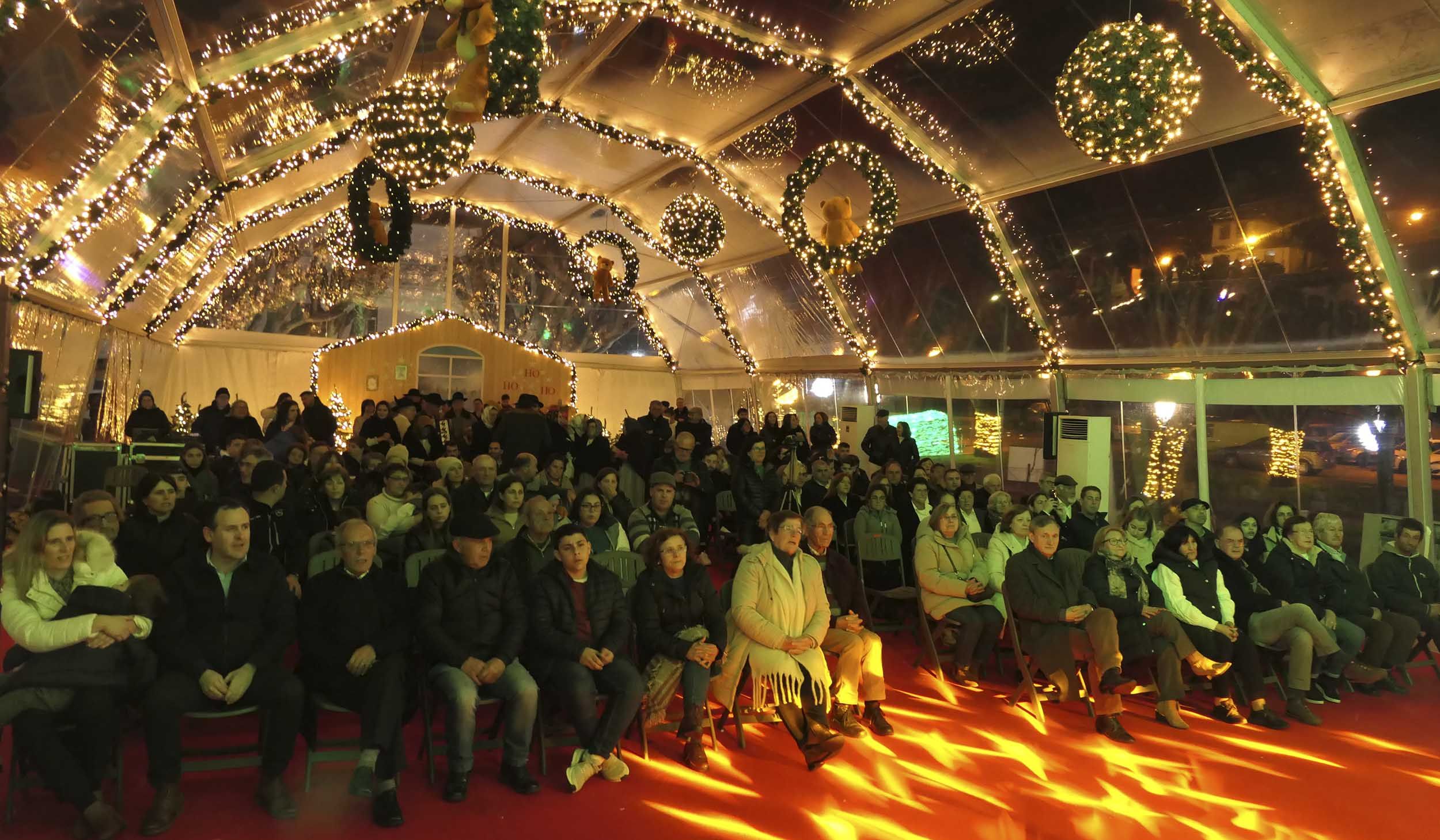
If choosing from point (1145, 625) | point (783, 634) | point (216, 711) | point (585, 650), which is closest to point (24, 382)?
point (216, 711)

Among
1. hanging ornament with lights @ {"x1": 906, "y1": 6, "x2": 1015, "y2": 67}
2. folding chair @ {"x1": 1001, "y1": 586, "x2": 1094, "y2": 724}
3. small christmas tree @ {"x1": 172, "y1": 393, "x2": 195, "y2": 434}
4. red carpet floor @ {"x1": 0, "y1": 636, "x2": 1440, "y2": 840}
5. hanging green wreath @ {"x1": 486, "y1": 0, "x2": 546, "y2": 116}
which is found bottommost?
red carpet floor @ {"x1": 0, "y1": 636, "x2": 1440, "y2": 840}

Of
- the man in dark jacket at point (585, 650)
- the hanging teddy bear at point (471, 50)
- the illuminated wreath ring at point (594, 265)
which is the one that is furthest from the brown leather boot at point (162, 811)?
the illuminated wreath ring at point (594, 265)

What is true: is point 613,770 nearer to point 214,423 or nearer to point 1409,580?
point 1409,580

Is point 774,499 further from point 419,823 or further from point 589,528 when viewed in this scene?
point 419,823

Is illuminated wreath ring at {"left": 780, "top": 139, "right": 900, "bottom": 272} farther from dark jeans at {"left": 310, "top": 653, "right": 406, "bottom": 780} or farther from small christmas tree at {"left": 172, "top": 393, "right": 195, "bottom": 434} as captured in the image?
small christmas tree at {"left": 172, "top": 393, "right": 195, "bottom": 434}

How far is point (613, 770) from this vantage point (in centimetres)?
418

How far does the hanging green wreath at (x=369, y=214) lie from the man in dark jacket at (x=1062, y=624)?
6.93 metres

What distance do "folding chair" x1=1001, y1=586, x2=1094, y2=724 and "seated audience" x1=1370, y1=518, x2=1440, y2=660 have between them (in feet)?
7.94

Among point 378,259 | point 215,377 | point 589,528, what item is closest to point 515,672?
point 589,528

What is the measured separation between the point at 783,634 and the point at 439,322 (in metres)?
13.4

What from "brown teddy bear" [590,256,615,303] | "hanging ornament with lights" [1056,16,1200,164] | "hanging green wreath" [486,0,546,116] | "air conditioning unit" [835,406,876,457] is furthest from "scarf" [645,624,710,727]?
"brown teddy bear" [590,256,615,303]

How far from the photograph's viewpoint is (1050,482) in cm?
822

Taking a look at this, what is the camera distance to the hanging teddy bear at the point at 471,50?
16.1 ft

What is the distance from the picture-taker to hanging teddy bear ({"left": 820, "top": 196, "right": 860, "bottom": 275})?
9.40 meters
